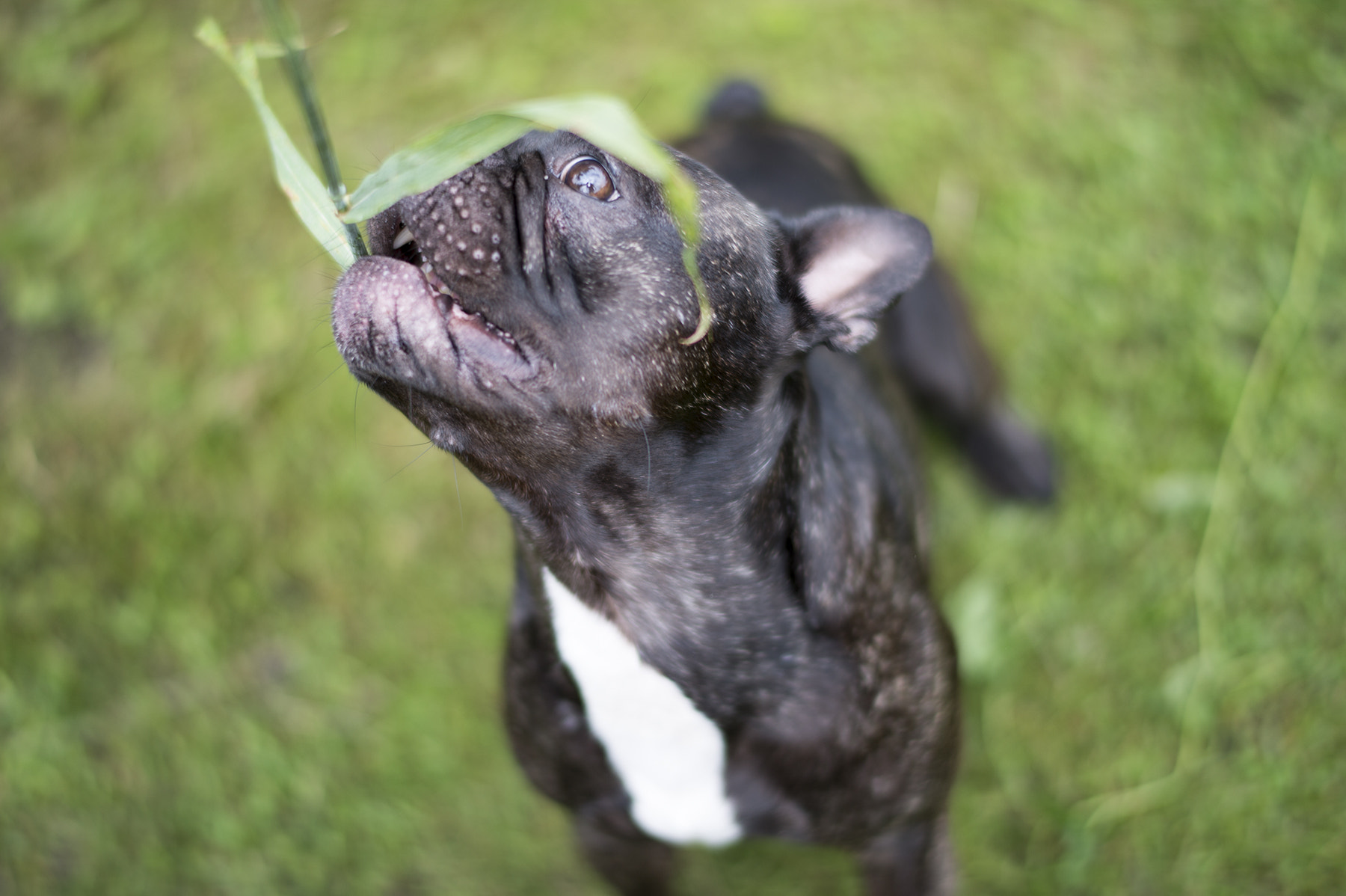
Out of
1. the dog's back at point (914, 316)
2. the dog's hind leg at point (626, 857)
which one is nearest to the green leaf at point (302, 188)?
the dog's back at point (914, 316)

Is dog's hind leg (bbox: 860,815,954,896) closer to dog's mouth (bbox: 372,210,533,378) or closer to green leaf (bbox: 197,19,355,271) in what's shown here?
dog's mouth (bbox: 372,210,533,378)

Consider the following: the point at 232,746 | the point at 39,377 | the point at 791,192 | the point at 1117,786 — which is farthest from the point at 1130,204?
the point at 39,377

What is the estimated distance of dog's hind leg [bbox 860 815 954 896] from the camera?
8.91 feet

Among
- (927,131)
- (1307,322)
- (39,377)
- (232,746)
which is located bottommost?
(1307,322)

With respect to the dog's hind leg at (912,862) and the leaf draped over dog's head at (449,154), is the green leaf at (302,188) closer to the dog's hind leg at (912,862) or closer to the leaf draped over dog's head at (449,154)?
the leaf draped over dog's head at (449,154)

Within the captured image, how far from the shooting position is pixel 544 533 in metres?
2.12

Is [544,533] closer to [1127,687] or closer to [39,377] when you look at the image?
[1127,687]

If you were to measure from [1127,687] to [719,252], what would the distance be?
8.49ft

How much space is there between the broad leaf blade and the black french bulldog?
26 cm

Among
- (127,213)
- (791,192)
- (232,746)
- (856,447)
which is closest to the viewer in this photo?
(856,447)

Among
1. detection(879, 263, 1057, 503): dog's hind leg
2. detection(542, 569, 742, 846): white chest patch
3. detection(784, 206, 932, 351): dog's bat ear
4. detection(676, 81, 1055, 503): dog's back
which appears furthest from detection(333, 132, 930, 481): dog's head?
detection(879, 263, 1057, 503): dog's hind leg

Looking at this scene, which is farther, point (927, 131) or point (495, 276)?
point (927, 131)

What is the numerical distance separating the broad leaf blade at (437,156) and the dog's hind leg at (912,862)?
2.06m

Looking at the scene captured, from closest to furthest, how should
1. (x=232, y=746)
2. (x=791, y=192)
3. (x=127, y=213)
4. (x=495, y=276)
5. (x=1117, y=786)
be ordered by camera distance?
(x=495, y=276)
(x=791, y=192)
(x=1117, y=786)
(x=232, y=746)
(x=127, y=213)
